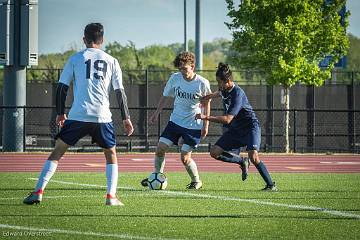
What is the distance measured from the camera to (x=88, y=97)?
476 inches

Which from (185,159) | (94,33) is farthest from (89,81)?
(185,159)

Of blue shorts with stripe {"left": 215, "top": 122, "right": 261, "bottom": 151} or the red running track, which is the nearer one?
blue shorts with stripe {"left": 215, "top": 122, "right": 261, "bottom": 151}

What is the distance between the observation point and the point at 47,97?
3681cm

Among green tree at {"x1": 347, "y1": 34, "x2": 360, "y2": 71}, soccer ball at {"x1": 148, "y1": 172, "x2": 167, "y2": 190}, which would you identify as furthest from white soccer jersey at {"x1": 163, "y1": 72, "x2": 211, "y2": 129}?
green tree at {"x1": 347, "y1": 34, "x2": 360, "y2": 71}

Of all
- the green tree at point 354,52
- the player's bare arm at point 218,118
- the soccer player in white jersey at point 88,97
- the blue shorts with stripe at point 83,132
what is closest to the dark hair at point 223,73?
the player's bare arm at point 218,118

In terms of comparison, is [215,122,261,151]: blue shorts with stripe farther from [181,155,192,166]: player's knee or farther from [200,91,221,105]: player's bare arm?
[200,91,221,105]: player's bare arm

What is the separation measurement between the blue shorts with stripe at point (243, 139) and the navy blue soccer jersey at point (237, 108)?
68 millimetres

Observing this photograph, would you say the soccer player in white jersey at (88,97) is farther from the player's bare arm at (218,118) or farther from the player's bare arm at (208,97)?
the player's bare arm at (208,97)

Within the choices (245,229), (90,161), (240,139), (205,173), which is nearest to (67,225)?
(245,229)

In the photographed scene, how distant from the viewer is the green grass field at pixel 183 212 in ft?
31.8

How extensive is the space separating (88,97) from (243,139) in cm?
452

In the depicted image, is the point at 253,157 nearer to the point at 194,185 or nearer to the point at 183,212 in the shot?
the point at 194,185

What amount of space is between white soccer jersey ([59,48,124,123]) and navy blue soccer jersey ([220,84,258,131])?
3.55m

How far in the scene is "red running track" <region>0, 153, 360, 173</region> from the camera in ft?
73.9
